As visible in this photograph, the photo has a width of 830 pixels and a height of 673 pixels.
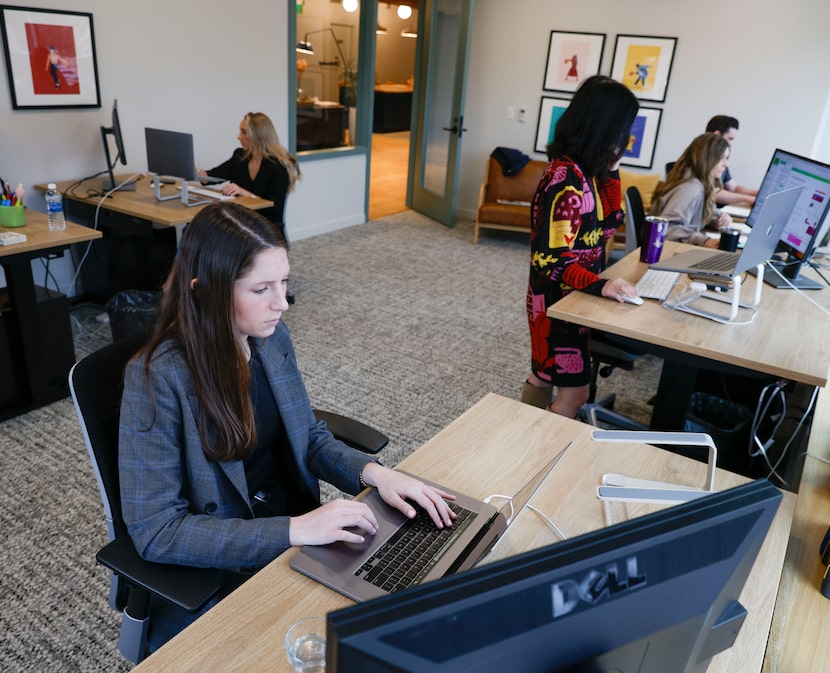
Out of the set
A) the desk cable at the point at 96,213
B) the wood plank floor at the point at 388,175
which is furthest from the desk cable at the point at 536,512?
the wood plank floor at the point at 388,175

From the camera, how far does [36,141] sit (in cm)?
380

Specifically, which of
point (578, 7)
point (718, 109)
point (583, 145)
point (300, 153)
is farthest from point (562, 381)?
point (578, 7)

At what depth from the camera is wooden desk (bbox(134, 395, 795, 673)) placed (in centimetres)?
99

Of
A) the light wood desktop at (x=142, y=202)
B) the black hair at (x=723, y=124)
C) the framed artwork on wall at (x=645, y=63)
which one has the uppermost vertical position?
the framed artwork on wall at (x=645, y=63)

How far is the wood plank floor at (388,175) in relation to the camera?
7.30m

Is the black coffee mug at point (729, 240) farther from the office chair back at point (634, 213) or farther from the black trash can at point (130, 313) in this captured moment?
the black trash can at point (130, 313)

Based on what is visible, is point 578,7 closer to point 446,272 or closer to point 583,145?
point 446,272

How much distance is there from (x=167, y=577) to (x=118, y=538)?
170 mm

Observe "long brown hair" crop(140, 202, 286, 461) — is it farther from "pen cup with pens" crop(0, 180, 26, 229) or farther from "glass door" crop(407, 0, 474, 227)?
"glass door" crop(407, 0, 474, 227)

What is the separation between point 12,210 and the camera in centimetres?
302

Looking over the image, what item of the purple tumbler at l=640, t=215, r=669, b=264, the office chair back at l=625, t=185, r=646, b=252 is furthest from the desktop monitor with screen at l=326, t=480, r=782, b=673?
the office chair back at l=625, t=185, r=646, b=252

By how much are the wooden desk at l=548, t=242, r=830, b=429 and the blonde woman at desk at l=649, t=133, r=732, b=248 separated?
3.21 feet

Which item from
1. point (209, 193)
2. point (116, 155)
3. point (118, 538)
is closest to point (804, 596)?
point (118, 538)

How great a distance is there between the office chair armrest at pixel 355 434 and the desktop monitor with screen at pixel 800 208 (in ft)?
5.31
